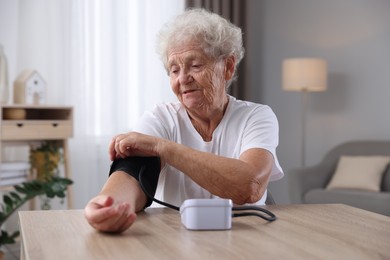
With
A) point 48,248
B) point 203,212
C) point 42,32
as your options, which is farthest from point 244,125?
point 42,32

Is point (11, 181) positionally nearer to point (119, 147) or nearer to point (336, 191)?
point (336, 191)

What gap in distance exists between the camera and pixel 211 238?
103cm

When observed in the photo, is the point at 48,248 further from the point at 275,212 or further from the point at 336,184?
the point at 336,184

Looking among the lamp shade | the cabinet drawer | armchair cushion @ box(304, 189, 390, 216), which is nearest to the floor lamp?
the lamp shade

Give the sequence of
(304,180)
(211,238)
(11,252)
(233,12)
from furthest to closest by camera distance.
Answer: (233,12) → (304,180) → (11,252) → (211,238)

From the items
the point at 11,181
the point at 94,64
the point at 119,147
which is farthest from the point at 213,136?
the point at 94,64

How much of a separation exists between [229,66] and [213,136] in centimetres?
27

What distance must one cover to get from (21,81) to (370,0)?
2796 mm

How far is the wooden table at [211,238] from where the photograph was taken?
0.92 metres

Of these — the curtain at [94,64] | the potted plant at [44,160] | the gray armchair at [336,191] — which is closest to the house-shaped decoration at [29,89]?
the potted plant at [44,160]

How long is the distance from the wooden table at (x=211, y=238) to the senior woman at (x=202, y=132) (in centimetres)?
16

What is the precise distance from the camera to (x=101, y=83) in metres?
4.25

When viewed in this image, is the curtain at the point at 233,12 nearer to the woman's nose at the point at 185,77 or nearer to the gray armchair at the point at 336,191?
the gray armchair at the point at 336,191

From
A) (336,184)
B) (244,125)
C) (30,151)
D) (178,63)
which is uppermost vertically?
(178,63)
